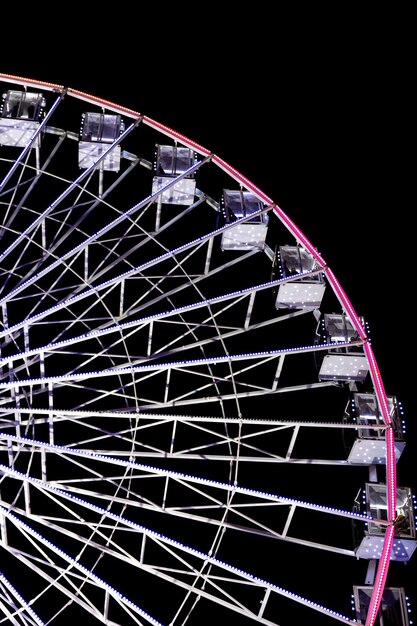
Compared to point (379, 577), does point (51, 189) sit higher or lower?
higher

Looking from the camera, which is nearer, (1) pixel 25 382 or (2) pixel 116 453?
(1) pixel 25 382

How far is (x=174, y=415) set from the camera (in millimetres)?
21375

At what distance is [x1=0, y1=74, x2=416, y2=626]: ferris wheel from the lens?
21312 millimetres

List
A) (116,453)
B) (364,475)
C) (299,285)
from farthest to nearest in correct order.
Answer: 1. (364,475)
2. (299,285)
3. (116,453)

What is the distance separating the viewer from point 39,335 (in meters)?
36.1

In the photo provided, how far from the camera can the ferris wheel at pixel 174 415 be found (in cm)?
2131

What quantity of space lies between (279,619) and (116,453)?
491 inches

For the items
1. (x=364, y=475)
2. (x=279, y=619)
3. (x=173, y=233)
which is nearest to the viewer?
(x=279, y=619)

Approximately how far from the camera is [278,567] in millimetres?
31609

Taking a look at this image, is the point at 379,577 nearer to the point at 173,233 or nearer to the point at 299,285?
the point at 299,285

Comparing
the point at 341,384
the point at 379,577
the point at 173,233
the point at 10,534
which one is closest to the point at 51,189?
the point at 173,233

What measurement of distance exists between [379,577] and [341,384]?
7062mm

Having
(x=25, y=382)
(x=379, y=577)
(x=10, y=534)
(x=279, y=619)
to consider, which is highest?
(x=25, y=382)

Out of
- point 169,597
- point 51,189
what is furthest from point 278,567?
point 51,189
